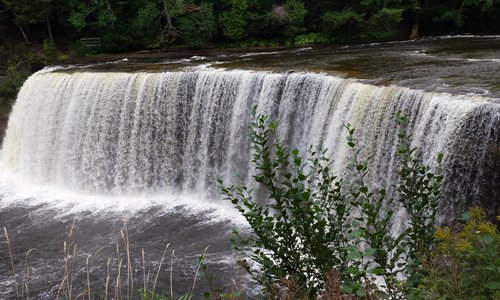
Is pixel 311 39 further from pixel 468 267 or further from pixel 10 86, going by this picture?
pixel 468 267

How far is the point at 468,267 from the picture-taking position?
3.13m

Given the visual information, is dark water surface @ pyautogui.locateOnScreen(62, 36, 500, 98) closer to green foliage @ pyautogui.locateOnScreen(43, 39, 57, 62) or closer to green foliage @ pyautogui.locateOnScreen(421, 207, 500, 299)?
green foliage @ pyautogui.locateOnScreen(43, 39, 57, 62)

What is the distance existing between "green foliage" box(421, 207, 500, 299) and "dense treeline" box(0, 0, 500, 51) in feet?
64.2

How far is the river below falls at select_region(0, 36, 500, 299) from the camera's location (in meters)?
9.12

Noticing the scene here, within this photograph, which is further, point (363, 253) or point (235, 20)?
point (235, 20)

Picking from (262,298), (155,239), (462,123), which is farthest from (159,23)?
(262,298)

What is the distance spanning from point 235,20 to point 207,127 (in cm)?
1128

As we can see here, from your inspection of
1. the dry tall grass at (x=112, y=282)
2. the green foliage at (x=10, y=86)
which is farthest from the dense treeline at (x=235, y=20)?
the dry tall grass at (x=112, y=282)

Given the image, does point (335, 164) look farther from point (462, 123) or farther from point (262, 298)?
point (262, 298)

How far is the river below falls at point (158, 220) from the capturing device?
29.9 ft

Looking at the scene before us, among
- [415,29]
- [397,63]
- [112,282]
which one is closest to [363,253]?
[112,282]

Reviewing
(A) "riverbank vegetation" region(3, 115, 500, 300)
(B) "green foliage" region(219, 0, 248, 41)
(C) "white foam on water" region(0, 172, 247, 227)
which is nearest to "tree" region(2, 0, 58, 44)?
(B) "green foliage" region(219, 0, 248, 41)

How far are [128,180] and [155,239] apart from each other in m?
3.56

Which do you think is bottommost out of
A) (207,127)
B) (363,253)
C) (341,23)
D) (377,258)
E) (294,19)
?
(207,127)
